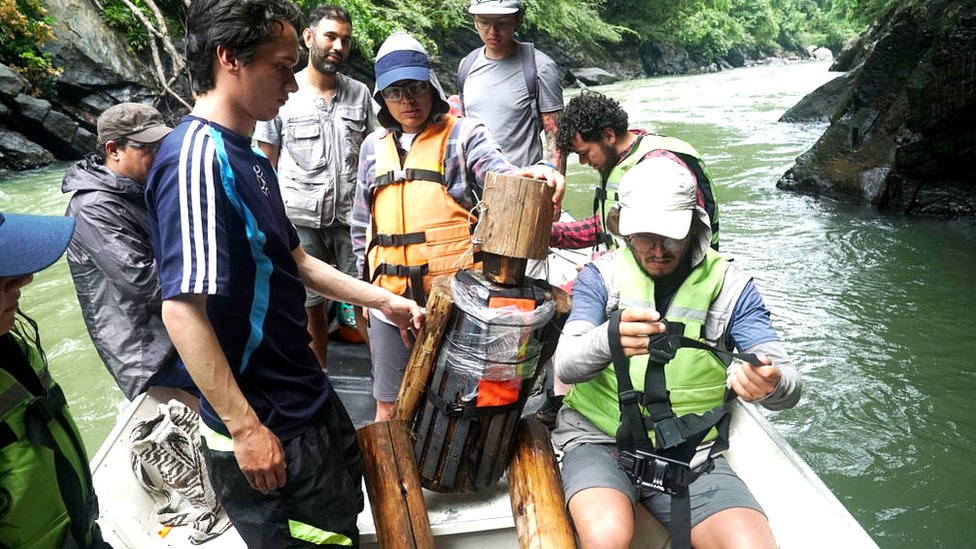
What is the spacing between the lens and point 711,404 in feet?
7.22

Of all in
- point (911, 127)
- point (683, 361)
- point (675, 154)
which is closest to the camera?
point (683, 361)

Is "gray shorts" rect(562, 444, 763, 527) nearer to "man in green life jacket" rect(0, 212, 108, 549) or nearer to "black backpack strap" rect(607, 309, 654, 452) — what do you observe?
"black backpack strap" rect(607, 309, 654, 452)

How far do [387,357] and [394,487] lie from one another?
0.61m

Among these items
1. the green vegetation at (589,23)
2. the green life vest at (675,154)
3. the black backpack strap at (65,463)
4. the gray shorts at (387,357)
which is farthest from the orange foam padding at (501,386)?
the green vegetation at (589,23)

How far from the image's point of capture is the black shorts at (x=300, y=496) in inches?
62.2

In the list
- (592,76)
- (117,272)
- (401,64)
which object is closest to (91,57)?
(117,272)

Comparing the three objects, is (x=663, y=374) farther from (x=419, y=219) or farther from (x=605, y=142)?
(x=605, y=142)

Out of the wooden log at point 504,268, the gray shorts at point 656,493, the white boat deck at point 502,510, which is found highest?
the wooden log at point 504,268

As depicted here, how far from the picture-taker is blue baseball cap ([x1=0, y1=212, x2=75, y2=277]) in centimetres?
121

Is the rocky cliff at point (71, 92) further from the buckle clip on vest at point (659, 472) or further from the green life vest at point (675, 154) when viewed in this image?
the buckle clip on vest at point (659, 472)

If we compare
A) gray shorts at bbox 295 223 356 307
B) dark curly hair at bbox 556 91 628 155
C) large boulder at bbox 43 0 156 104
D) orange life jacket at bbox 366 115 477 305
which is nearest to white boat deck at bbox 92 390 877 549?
orange life jacket at bbox 366 115 477 305

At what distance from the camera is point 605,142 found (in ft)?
11.4

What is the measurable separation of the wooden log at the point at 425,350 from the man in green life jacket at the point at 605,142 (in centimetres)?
149

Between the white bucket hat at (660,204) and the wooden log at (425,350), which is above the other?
the white bucket hat at (660,204)
